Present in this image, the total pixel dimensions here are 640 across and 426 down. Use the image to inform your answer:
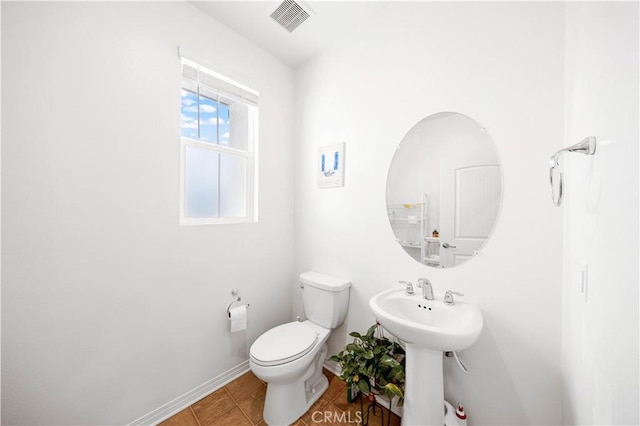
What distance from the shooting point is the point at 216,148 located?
1.71 m

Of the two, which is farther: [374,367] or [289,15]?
[289,15]

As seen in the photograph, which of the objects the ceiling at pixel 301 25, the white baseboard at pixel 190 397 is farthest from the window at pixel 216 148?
the white baseboard at pixel 190 397

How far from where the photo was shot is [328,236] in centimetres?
189

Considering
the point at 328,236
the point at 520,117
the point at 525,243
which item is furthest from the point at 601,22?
the point at 328,236

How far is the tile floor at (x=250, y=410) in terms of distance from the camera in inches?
54.8

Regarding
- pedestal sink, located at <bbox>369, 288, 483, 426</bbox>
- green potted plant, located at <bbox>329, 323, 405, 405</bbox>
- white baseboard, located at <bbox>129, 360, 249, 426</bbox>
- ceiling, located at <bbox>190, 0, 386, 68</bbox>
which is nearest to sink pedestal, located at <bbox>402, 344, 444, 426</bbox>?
pedestal sink, located at <bbox>369, 288, 483, 426</bbox>

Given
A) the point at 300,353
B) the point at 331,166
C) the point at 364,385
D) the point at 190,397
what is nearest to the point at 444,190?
the point at 331,166

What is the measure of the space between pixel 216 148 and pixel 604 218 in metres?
1.92

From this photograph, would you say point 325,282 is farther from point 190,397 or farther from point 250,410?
point 190,397

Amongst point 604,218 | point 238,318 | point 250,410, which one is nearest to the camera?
point 604,218

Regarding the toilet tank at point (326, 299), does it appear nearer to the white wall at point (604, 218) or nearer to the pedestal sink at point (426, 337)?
the pedestal sink at point (426, 337)

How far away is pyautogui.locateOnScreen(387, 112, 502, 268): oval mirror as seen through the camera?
3.98ft
